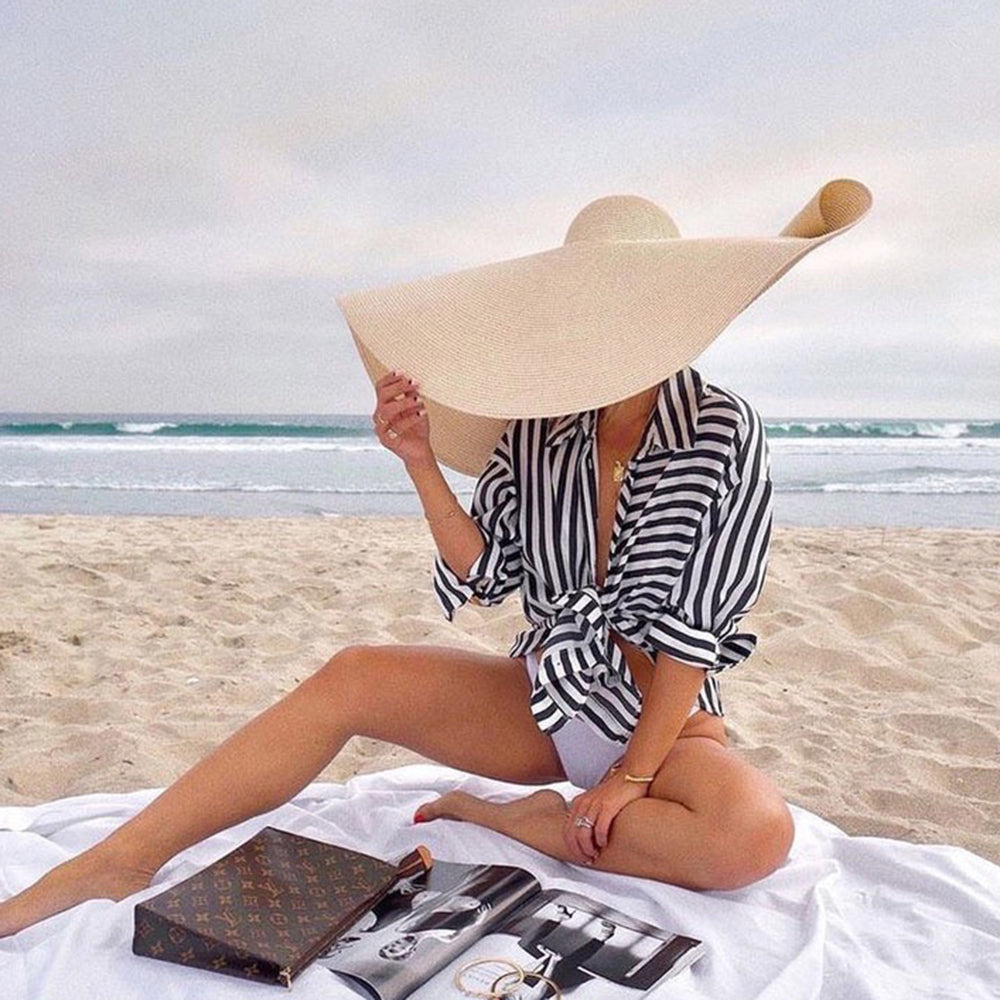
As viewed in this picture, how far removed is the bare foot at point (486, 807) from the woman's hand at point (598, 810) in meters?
0.12

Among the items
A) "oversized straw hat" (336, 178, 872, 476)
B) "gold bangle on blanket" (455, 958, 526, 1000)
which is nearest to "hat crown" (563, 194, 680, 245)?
"oversized straw hat" (336, 178, 872, 476)

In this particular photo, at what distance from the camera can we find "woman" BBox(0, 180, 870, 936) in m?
1.63

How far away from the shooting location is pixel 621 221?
1.72m

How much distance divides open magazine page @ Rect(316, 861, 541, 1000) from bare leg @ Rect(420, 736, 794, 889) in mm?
193

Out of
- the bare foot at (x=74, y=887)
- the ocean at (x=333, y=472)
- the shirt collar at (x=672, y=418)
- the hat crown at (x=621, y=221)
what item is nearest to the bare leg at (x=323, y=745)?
the bare foot at (x=74, y=887)

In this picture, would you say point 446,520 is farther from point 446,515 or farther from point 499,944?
point 499,944

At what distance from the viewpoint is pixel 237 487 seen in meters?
11.4

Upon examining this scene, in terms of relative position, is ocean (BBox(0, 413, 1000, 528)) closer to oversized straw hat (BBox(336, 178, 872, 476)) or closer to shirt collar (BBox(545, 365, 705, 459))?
shirt collar (BBox(545, 365, 705, 459))

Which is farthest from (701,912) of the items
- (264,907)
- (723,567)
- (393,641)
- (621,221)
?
(393,641)

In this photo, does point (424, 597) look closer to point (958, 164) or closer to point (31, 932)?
point (31, 932)

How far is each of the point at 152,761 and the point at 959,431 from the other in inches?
814

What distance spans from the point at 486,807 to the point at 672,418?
2.70ft

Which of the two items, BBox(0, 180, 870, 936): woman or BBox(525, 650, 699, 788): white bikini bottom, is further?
BBox(525, 650, 699, 788): white bikini bottom

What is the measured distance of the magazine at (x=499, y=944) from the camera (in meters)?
1.36
